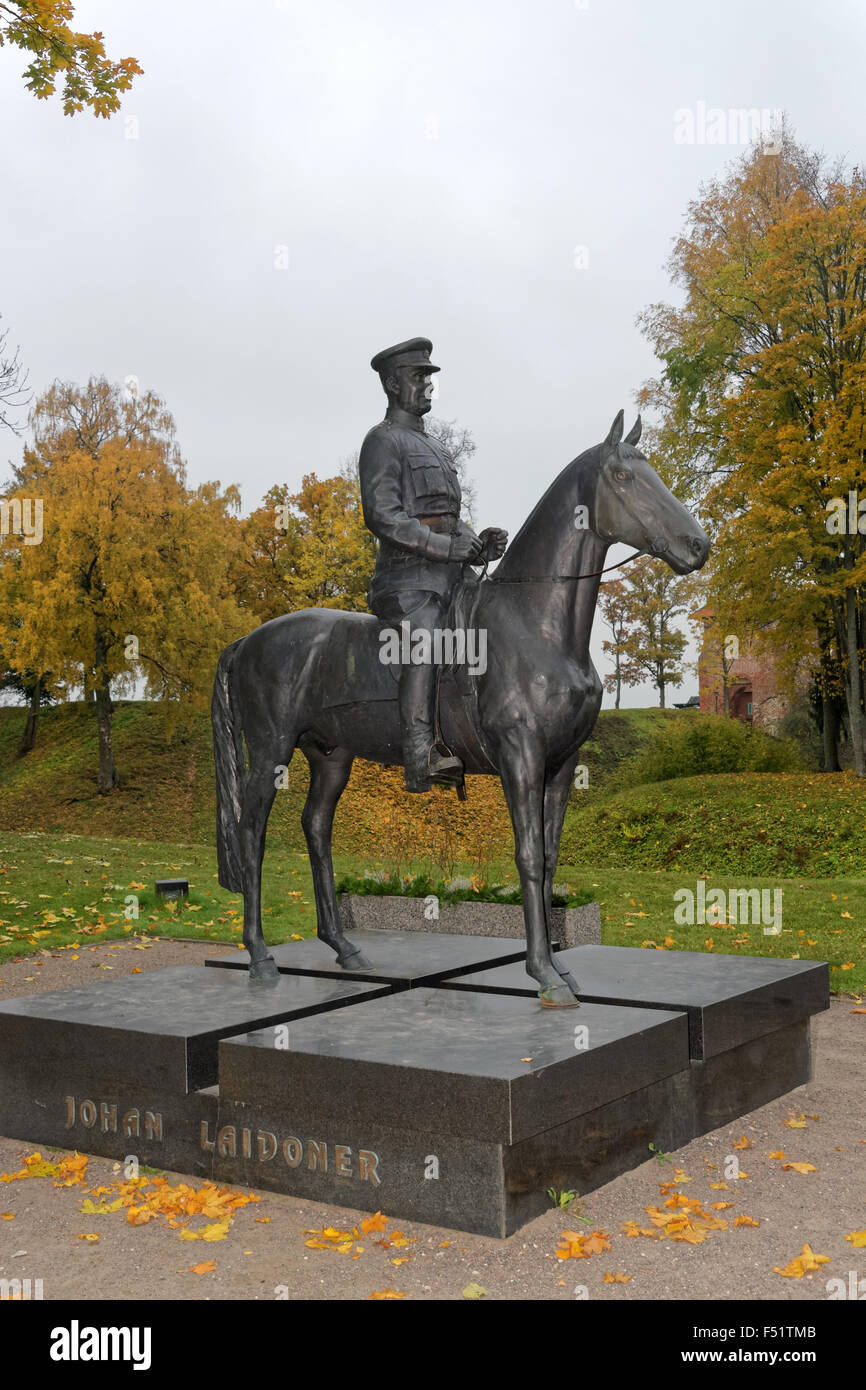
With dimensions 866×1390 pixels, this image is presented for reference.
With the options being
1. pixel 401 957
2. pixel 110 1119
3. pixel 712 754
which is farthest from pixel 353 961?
pixel 712 754

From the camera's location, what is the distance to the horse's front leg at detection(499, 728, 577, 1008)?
560 centimetres

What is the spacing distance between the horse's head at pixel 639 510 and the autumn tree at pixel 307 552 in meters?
24.7

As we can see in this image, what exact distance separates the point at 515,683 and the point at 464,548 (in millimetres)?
809

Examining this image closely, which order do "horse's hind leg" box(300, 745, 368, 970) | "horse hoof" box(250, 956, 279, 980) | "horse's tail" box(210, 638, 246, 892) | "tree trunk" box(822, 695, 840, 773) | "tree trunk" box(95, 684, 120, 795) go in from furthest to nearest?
"tree trunk" box(95, 684, 120, 795) < "tree trunk" box(822, 695, 840, 773) < "horse's hind leg" box(300, 745, 368, 970) < "horse's tail" box(210, 638, 246, 892) < "horse hoof" box(250, 956, 279, 980)

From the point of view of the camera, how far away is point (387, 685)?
6246 millimetres

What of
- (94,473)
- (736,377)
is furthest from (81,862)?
(736,377)

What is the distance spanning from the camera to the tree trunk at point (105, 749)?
28.8 metres

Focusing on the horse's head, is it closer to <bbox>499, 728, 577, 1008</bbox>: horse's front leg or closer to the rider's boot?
<bbox>499, 728, 577, 1008</bbox>: horse's front leg

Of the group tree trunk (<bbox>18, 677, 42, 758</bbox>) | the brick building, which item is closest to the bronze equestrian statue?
the brick building

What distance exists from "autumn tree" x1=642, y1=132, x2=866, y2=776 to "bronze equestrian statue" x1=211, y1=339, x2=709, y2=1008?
48.5 ft

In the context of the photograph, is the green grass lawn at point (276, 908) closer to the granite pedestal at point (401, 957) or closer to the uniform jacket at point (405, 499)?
the granite pedestal at point (401, 957)

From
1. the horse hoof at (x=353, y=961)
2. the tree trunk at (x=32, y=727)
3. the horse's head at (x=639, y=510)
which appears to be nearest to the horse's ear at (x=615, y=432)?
the horse's head at (x=639, y=510)

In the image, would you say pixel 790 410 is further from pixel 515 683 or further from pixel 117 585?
pixel 515 683

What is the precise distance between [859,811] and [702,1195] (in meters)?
14.7
